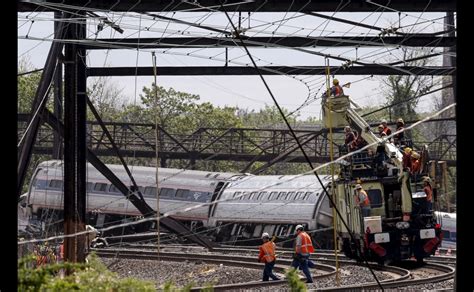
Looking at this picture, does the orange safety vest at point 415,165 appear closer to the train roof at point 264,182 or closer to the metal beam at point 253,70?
the metal beam at point 253,70

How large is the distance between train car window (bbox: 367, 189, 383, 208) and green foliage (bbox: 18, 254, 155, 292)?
63.0 ft

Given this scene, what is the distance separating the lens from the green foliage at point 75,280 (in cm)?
767

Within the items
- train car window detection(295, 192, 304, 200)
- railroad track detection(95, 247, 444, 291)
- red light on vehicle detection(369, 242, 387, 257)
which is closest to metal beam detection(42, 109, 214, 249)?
railroad track detection(95, 247, 444, 291)

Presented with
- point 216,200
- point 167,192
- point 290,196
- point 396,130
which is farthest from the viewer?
point 167,192

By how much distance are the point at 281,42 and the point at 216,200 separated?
852 inches

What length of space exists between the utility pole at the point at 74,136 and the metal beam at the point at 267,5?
0.63 metres

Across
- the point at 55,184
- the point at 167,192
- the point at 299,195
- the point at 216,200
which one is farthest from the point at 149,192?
the point at 299,195

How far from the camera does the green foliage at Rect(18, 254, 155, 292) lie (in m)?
7.67

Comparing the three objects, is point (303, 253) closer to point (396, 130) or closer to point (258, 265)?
point (396, 130)

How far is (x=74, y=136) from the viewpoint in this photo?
21.1 metres

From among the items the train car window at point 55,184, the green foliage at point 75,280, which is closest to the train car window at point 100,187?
the train car window at point 55,184

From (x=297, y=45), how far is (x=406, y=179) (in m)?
5.33

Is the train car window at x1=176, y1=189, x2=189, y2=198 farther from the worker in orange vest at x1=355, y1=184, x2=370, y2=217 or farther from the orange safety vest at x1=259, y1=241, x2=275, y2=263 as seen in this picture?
the orange safety vest at x1=259, y1=241, x2=275, y2=263

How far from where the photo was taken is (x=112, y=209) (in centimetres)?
4481
